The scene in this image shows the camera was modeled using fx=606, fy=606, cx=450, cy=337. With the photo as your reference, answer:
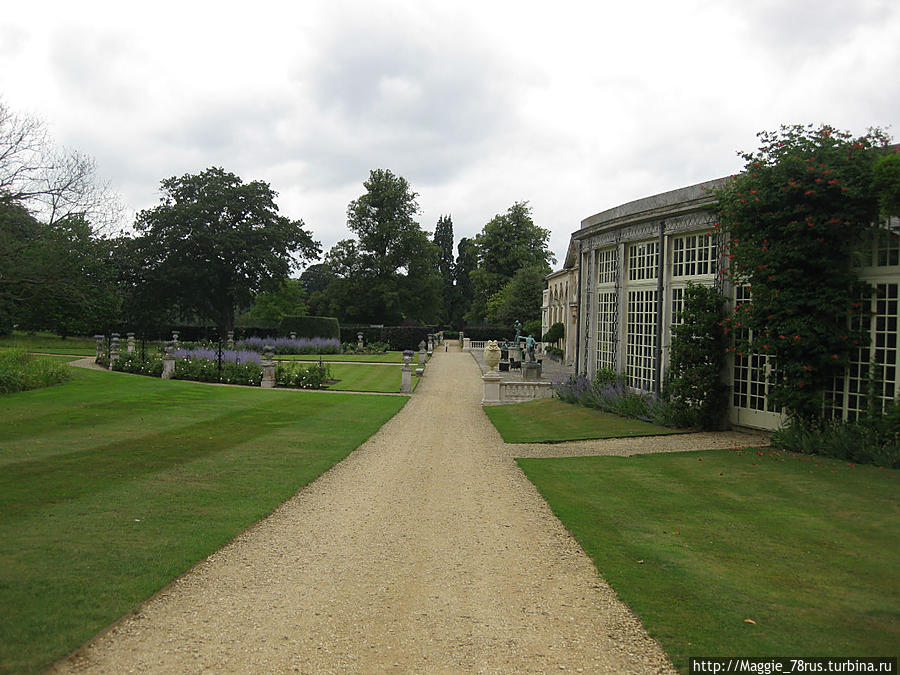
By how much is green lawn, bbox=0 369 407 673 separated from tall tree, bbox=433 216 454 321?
6516cm

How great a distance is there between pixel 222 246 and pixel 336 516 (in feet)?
135

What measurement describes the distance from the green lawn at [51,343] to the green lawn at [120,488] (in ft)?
63.4

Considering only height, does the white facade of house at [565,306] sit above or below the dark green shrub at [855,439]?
above

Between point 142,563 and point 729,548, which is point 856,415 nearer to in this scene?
point 729,548

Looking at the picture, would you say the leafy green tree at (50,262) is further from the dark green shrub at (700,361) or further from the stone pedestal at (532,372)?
the dark green shrub at (700,361)

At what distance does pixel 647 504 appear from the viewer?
23.7 feet

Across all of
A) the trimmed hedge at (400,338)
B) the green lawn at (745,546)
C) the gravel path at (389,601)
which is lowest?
the gravel path at (389,601)

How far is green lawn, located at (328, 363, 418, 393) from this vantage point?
21969 mm

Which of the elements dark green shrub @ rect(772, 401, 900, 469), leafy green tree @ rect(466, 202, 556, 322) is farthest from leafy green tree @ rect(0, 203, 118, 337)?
leafy green tree @ rect(466, 202, 556, 322)

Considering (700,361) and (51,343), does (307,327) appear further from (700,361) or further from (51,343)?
(700,361)

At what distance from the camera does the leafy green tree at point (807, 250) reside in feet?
30.4

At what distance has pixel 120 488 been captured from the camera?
7301mm

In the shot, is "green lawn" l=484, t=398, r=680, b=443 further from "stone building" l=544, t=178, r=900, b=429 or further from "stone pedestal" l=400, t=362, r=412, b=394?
"stone pedestal" l=400, t=362, r=412, b=394

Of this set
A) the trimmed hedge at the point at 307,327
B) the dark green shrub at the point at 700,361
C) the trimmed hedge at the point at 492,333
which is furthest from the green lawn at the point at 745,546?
the trimmed hedge at the point at 492,333
